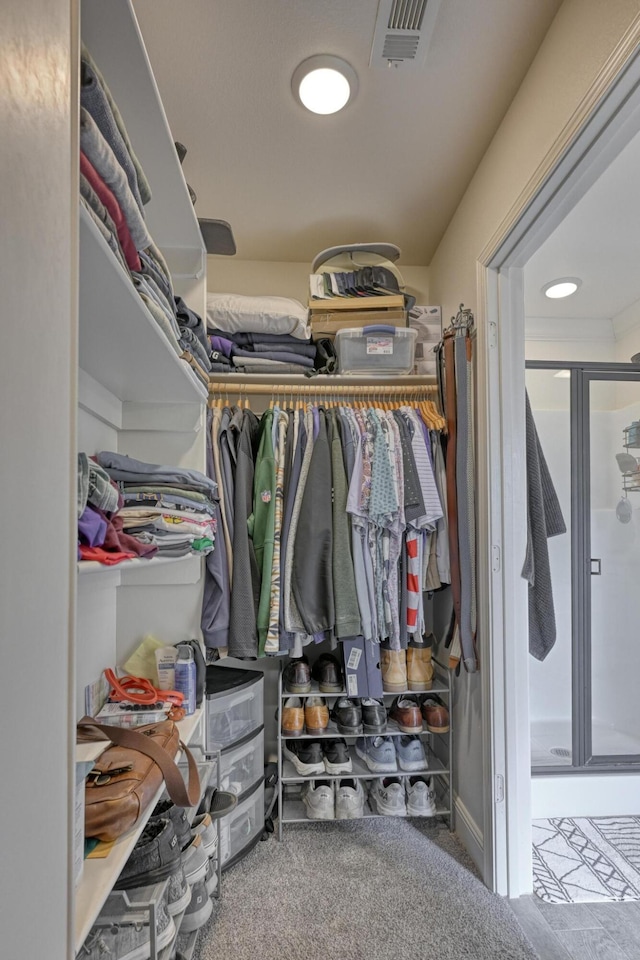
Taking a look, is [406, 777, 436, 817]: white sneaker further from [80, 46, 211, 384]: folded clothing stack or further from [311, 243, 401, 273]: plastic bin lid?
[311, 243, 401, 273]: plastic bin lid

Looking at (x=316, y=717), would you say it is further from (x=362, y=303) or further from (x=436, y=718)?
(x=362, y=303)

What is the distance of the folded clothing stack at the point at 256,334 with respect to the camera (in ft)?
6.77

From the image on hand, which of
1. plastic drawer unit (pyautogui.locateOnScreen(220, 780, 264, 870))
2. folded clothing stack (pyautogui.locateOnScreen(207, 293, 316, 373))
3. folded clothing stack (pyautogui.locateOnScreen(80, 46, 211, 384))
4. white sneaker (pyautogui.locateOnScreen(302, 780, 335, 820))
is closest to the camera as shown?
folded clothing stack (pyautogui.locateOnScreen(80, 46, 211, 384))

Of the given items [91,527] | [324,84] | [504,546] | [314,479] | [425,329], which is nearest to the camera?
[91,527]

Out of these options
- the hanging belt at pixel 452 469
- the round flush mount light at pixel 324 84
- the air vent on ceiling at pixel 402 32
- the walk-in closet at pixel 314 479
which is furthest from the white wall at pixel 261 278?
the air vent on ceiling at pixel 402 32

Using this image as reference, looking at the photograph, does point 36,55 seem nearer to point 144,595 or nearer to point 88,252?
point 88,252

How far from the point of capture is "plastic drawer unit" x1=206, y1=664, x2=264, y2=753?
1.77 m

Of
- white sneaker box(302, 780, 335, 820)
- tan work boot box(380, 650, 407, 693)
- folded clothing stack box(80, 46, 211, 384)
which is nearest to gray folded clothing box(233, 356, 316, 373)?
folded clothing stack box(80, 46, 211, 384)

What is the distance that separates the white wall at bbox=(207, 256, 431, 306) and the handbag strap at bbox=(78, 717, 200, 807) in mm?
1992

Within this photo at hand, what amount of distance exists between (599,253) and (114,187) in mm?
2185

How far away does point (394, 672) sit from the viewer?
6.72 feet

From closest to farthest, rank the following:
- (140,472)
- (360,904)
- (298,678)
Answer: (140,472)
(360,904)
(298,678)

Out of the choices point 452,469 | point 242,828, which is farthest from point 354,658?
point 452,469

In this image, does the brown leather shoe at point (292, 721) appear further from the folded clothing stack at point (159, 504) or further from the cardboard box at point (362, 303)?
the cardboard box at point (362, 303)
